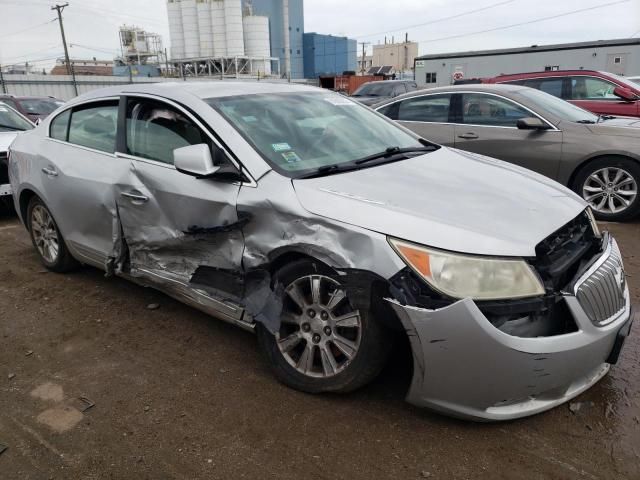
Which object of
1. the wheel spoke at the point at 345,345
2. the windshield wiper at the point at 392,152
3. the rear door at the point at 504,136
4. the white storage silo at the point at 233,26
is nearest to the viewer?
the wheel spoke at the point at 345,345

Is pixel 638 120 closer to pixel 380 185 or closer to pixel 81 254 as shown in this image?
pixel 380 185

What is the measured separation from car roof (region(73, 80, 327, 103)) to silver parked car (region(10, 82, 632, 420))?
0.02 m

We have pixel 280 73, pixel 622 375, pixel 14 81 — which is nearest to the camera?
pixel 622 375

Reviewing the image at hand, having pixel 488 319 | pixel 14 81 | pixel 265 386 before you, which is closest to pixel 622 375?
pixel 488 319

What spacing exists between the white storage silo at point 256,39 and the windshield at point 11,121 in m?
52.3

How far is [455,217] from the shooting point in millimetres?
2379

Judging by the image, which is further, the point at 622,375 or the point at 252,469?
the point at 622,375

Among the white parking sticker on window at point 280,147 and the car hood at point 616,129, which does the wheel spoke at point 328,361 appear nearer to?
the white parking sticker on window at point 280,147

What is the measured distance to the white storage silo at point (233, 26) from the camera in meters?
53.1

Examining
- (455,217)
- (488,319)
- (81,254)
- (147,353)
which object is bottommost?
(147,353)

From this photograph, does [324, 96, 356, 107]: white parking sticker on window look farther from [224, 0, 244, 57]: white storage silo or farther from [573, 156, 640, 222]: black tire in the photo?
[224, 0, 244, 57]: white storage silo

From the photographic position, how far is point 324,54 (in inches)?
2963

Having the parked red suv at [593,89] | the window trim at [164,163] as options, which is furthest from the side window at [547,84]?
the window trim at [164,163]

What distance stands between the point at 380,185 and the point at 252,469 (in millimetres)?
1509
